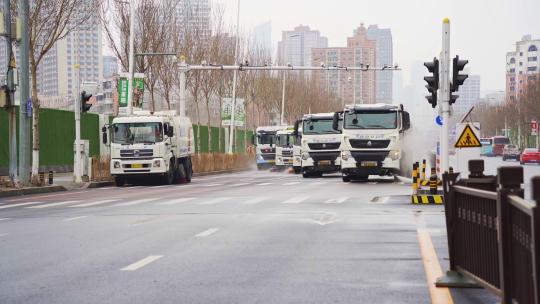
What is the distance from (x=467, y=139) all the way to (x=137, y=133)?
16.2 metres

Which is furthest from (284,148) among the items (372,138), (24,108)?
Result: (24,108)

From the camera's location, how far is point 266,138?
6631 centimetres

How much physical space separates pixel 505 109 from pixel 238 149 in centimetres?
7019

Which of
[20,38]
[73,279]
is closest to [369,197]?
[20,38]

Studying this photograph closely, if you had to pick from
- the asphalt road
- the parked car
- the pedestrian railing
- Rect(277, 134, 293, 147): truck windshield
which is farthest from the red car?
the pedestrian railing

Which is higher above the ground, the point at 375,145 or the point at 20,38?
the point at 20,38

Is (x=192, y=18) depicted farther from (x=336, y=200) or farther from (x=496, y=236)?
(x=496, y=236)

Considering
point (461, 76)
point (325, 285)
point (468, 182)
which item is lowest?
point (325, 285)

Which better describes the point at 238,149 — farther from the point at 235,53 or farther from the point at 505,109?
the point at 505,109

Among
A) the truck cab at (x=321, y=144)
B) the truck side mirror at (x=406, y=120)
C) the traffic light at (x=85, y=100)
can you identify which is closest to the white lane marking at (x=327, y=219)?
the truck side mirror at (x=406, y=120)

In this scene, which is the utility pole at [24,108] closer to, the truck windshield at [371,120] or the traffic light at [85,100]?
the traffic light at [85,100]

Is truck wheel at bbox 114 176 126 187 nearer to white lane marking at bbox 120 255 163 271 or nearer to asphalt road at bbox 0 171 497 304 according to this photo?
asphalt road at bbox 0 171 497 304

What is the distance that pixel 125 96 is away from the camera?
43.2 m

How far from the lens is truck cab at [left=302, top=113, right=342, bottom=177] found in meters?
43.6
